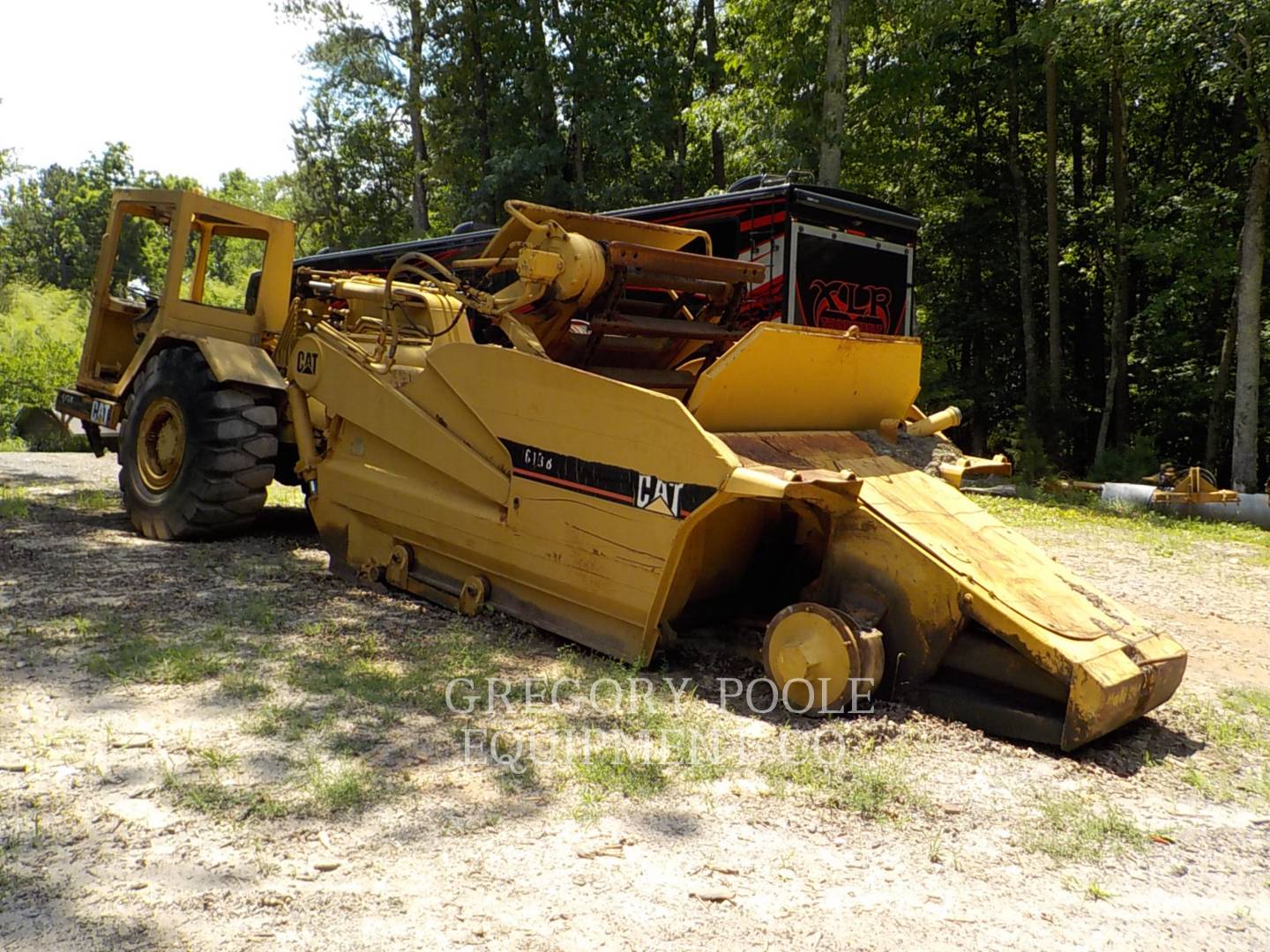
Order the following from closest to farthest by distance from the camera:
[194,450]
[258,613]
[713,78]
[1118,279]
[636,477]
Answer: [636,477] → [258,613] → [194,450] → [1118,279] → [713,78]

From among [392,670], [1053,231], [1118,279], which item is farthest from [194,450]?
[1118,279]

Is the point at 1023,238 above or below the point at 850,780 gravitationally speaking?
above

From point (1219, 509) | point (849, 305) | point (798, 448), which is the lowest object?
point (1219, 509)

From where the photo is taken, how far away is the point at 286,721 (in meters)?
3.56

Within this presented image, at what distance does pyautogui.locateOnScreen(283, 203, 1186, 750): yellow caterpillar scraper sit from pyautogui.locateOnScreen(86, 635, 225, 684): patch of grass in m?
1.24

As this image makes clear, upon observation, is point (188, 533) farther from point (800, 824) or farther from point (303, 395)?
point (800, 824)

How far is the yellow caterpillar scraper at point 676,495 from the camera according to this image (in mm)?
3779

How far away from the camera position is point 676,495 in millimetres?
4027

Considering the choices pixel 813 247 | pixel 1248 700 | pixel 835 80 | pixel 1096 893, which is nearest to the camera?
pixel 1096 893

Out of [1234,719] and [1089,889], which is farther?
[1234,719]

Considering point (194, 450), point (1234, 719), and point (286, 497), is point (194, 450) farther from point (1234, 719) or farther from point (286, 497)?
point (1234, 719)

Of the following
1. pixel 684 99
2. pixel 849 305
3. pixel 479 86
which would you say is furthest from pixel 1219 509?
pixel 479 86

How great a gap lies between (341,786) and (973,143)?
67.7 ft

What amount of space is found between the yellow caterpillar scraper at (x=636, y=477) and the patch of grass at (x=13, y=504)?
1144 mm
